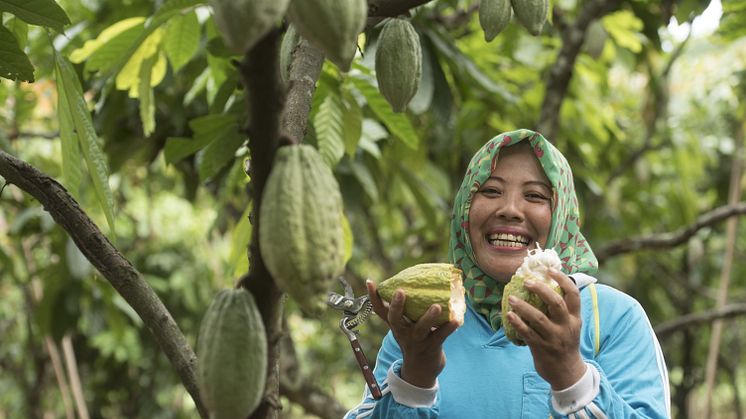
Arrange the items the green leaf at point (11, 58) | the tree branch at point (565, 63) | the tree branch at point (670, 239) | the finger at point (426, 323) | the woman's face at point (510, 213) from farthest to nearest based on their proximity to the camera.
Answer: the tree branch at point (670, 239) → the tree branch at point (565, 63) → the woman's face at point (510, 213) → the green leaf at point (11, 58) → the finger at point (426, 323)

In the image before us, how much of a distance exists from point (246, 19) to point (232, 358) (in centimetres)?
26

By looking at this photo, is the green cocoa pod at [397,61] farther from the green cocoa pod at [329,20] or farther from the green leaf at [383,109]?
the green leaf at [383,109]

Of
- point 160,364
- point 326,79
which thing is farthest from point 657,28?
point 160,364

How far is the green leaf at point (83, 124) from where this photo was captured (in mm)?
1262

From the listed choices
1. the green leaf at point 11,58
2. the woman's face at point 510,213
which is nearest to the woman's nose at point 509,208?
the woman's face at point 510,213

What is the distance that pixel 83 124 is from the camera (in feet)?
4.23

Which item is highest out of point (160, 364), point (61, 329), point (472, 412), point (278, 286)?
point (278, 286)

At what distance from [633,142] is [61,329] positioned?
2.92 meters

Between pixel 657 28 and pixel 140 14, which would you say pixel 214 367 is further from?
pixel 657 28

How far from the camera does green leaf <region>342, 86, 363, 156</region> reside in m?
1.79

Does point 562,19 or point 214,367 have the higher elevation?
point 214,367

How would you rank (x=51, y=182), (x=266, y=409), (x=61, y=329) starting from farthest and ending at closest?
1. (x=61, y=329)
2. (x=51, y=182)
3. (x=266, y=409)

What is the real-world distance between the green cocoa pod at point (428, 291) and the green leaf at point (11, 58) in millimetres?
593

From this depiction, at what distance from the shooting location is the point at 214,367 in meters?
0.72
